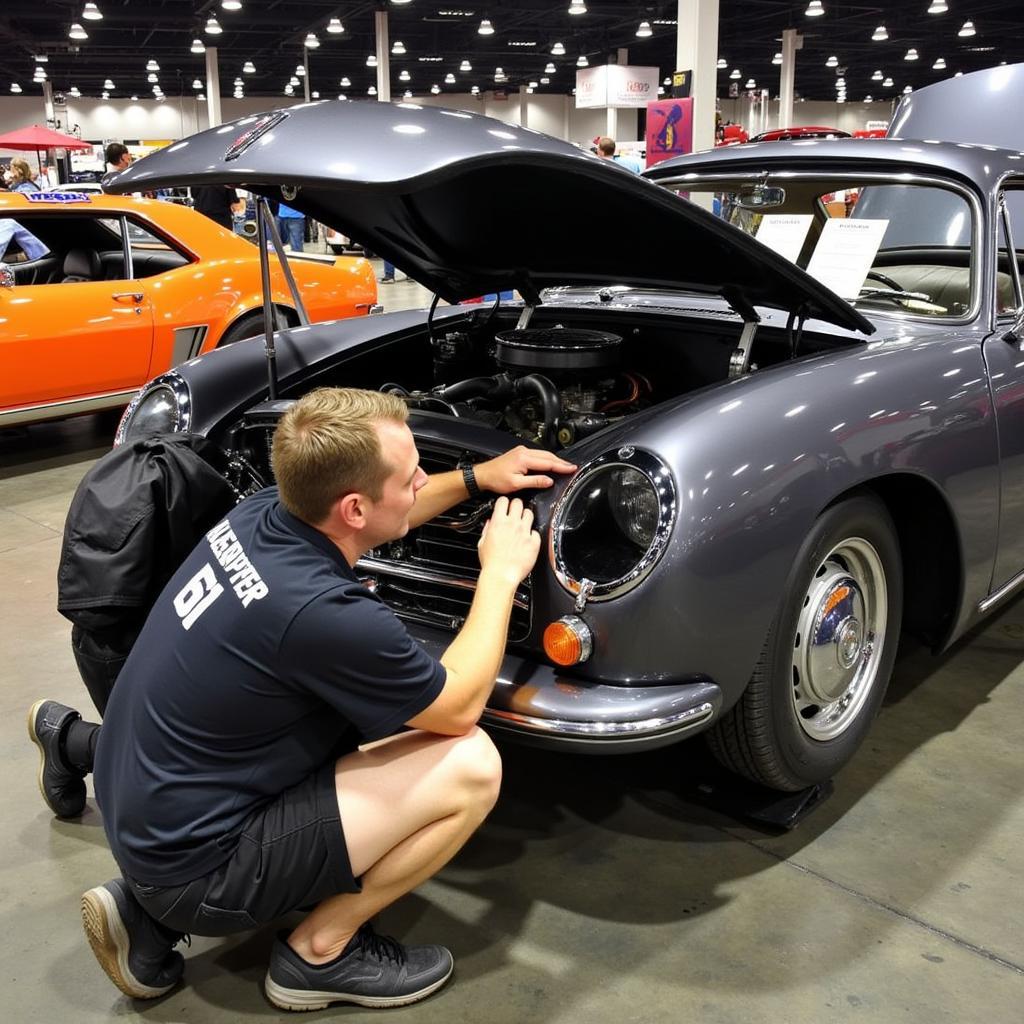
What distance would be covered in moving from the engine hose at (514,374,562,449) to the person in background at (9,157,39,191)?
7837mm

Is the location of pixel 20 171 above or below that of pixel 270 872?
above

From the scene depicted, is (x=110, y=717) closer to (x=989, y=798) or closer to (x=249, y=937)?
(x=249, y=937)

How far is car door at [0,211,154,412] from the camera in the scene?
5258 mm

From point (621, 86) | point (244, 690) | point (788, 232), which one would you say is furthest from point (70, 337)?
point (621, 86)

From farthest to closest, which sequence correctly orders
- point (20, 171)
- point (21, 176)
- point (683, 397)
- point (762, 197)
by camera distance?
point (21, 176) < point (20, 171) < point (762, 197) < point (683, 397)

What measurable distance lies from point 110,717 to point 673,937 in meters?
1.13

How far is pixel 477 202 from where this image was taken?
8.85 feet

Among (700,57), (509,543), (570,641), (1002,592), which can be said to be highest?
(700,57)

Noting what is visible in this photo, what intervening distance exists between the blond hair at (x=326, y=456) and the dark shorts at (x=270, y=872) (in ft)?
1.58

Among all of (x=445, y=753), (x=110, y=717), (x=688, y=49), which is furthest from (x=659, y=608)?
(x=688, y=49)

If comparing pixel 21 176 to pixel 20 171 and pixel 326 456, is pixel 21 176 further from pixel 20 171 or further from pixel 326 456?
pixel 326 456

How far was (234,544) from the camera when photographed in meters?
1.77

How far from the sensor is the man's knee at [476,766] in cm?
183

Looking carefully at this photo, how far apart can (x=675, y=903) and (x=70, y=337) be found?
4.52 meters
